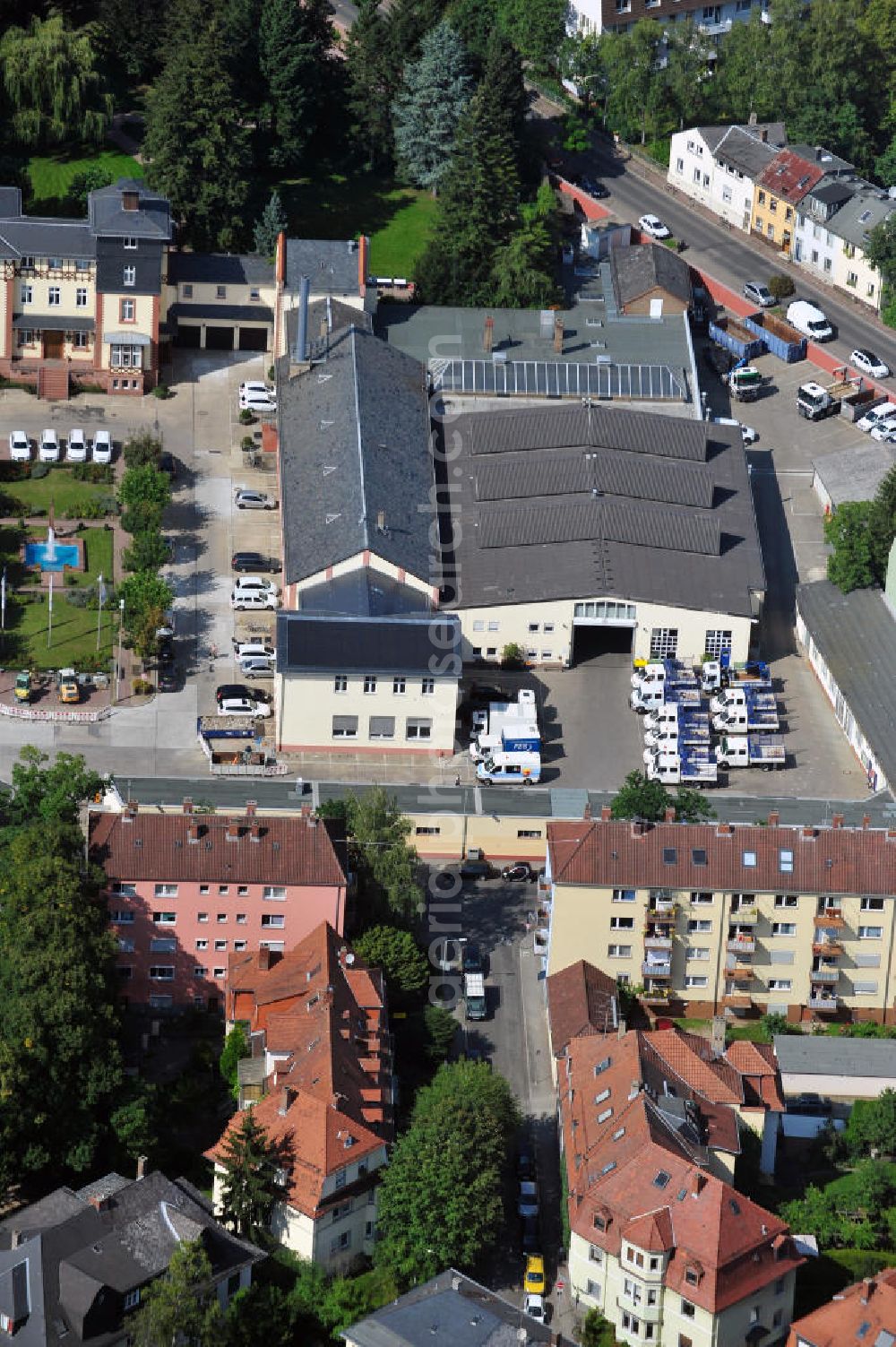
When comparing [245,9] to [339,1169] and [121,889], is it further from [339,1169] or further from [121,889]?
[339,1169]

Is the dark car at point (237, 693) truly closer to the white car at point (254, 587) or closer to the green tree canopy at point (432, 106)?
the white car at point (254, 587)

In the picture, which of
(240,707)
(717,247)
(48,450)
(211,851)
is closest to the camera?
(211,851)

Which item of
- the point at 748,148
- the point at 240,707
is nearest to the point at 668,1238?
the point at 240,707

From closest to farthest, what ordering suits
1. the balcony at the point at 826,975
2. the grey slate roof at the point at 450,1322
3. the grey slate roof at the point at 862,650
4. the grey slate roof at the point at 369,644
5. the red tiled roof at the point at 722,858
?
the grey slate roof at the point at 450,1322 < the red tiled roof at the point at 722,858 < the balcony at the point at 826,975 < the grey slate roof at the point at 369,644 < the grey slate roof at the point at 862,650

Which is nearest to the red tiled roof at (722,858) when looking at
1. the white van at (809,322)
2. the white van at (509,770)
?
the white van at (509,770)

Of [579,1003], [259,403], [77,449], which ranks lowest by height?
[579,1003]

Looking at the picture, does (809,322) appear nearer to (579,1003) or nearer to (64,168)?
(64,168)
